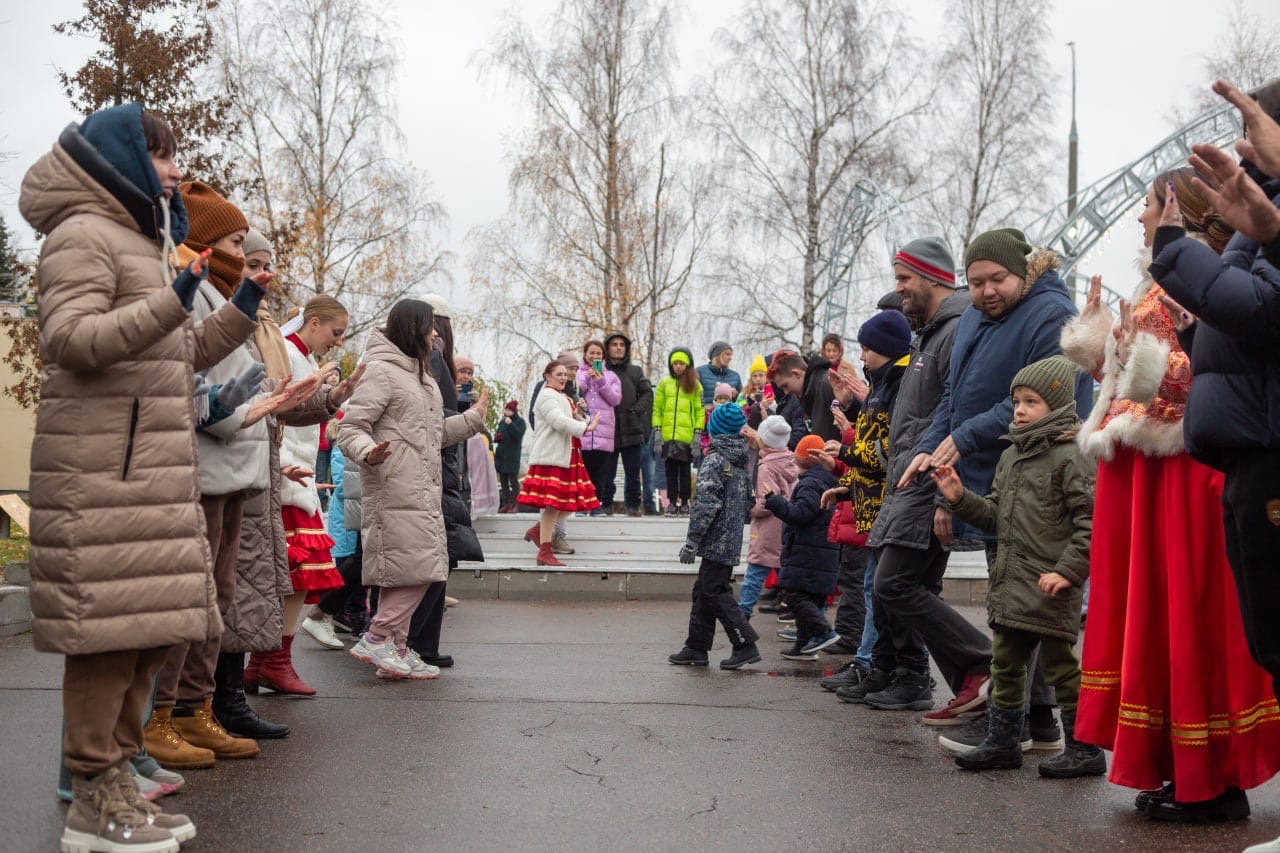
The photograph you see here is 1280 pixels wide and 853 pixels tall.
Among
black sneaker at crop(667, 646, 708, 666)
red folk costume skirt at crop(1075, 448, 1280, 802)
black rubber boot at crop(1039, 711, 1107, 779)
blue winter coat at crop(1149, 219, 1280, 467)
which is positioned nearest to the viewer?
blue winter coat at crop(1149, 219, 1280, 467)

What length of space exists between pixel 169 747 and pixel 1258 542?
12.6 ft

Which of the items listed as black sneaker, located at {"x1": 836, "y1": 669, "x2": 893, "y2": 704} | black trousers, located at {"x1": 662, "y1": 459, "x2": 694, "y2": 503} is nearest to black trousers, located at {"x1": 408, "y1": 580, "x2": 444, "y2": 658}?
black sneaker, located at {"x1": 836, "y1": 669, "x2": 893, "y2": 704}

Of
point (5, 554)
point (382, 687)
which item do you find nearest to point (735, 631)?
point (382, 687)

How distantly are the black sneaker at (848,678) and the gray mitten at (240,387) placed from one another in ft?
12.7

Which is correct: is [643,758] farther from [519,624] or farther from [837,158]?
[837,158]

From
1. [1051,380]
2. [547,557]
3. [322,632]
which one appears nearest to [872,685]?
[1051,380]

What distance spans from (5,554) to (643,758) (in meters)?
7.43

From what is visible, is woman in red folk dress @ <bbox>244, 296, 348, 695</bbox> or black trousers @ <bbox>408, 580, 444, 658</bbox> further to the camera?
black trousers @ <bbox>408, 580, 444, 658</bbox>

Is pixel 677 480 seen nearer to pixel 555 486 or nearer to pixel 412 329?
pixel 555 486

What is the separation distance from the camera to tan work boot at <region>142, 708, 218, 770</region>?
16.4 feet

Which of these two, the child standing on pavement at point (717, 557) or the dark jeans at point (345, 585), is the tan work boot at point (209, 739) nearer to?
the child standing on pavement at point (717, 557)

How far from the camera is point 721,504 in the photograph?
8195 mm

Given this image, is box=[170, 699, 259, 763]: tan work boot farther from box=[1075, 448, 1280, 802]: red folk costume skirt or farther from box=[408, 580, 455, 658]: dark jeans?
box=[1075, 448, 1280, 802]: red folk costume skirt

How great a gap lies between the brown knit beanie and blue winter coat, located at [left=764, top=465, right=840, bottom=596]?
4.40 meters
